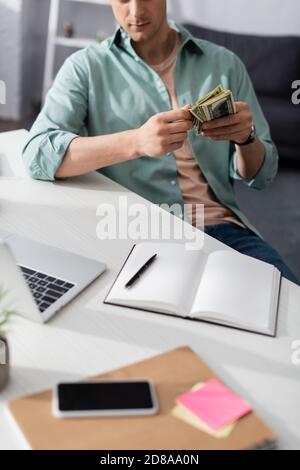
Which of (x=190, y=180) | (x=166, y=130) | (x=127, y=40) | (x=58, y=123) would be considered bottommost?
(x=190, y=180)

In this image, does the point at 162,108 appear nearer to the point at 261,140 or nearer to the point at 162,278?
the point at 261,140

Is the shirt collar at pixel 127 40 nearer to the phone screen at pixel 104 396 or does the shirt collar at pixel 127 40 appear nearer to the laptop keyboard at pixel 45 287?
the laptop keyboard at pixel 45 287

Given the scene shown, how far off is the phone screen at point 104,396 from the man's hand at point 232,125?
78 cm

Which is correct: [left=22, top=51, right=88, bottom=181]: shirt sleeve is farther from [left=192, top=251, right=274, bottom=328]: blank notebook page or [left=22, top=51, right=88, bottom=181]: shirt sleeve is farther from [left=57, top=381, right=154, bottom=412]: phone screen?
[left=57, top=381, right=154, bottom=412]: phone screen

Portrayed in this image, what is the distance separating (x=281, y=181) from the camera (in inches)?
139

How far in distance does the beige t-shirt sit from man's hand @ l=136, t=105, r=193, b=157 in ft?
1.01

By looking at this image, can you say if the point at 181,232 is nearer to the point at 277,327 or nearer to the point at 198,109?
the point at 198,109

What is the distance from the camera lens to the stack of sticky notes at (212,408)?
0.88 meters

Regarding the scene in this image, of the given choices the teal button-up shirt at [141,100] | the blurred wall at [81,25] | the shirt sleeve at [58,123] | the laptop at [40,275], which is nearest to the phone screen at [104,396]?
the laptop at [40,275]

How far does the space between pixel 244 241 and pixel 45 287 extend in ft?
2.38

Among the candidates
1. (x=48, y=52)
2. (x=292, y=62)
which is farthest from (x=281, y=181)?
(x=48, y=52)

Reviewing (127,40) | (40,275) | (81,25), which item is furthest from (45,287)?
(81,25)

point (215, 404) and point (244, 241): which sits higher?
point (215, 404)

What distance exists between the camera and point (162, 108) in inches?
71.2
